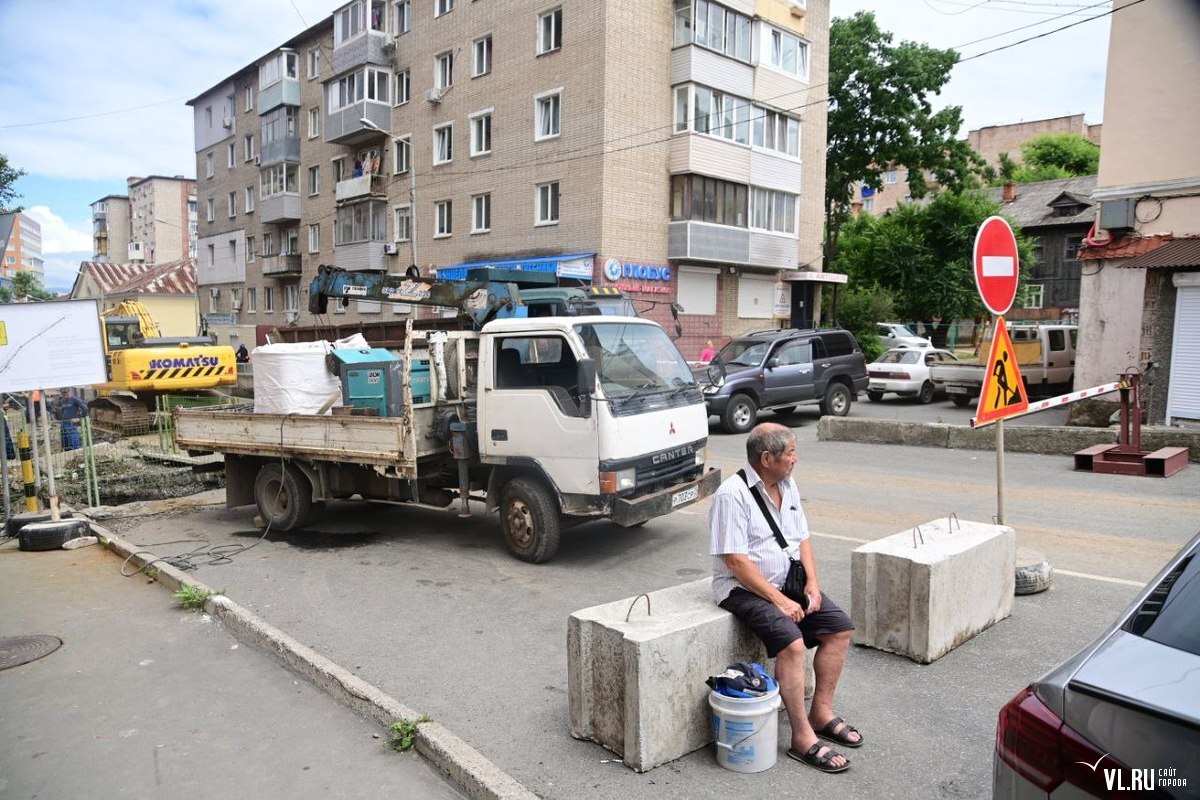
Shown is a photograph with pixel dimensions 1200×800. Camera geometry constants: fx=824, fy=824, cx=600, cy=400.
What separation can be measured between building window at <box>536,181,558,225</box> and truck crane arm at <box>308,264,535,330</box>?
15243mm

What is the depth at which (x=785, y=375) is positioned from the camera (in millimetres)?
17516

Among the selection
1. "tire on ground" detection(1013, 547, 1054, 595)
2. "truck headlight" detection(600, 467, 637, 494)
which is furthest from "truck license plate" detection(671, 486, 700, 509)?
"tire on ground" detection(1013, 547, 1054, 595)

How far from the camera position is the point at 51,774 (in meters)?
4.08

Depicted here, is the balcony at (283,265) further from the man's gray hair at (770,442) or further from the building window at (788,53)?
the man's gray hair at (770,442)

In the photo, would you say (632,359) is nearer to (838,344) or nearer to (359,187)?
(838,344)

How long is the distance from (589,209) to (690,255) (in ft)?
12.3

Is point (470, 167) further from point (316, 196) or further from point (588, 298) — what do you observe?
point (588, 298)

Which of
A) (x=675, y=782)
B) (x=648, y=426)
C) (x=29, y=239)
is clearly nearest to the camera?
(x=675, y=782)

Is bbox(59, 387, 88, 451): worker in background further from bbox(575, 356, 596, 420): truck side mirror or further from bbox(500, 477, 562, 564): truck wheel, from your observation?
bbox(575, 356, 596, 420): truck side mirror

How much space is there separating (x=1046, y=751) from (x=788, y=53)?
3303 centimetres

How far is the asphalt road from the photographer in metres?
3.89

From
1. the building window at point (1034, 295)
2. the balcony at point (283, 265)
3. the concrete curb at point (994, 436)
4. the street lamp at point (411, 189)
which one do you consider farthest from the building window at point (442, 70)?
the building window at point (1034, 295)

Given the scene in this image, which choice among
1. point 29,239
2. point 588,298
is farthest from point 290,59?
point 588,298

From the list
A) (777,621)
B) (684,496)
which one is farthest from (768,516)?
(684,496)
